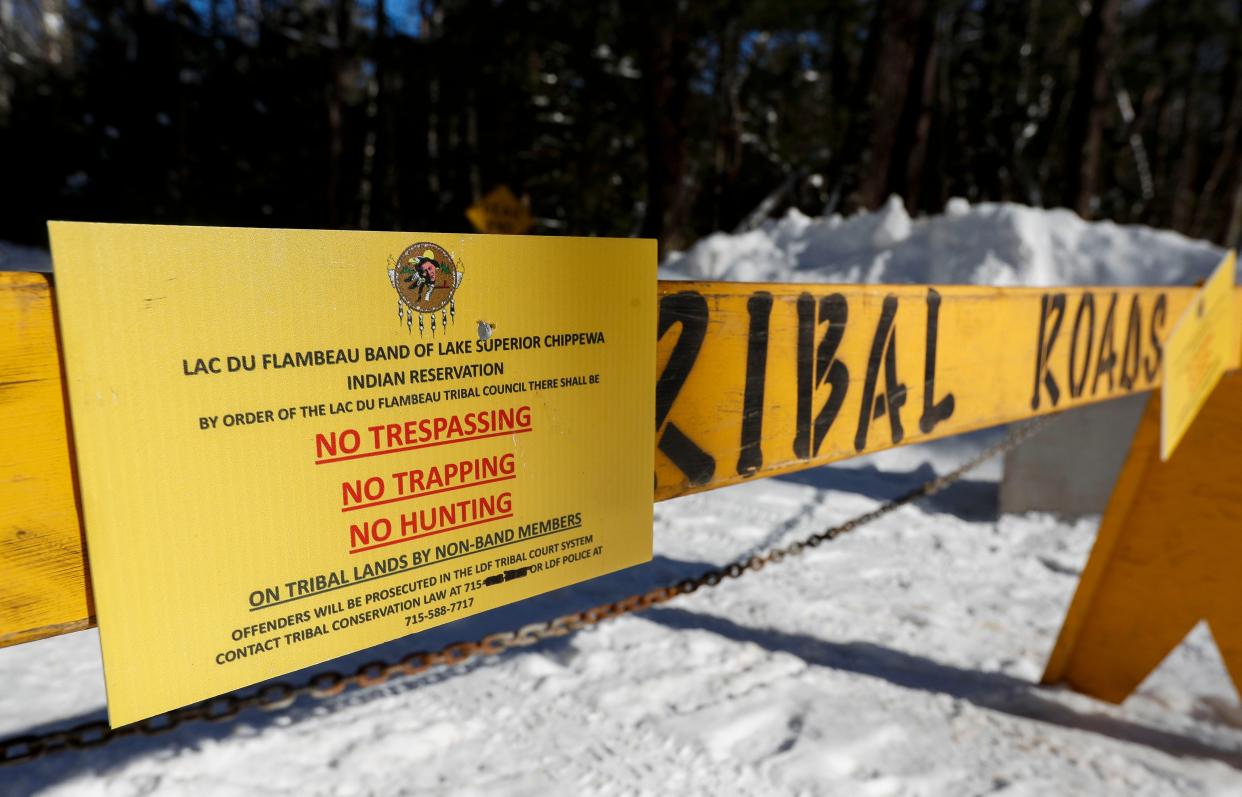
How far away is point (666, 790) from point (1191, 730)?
2252 millimetres

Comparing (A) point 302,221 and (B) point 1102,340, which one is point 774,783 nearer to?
(B) point 1102,340

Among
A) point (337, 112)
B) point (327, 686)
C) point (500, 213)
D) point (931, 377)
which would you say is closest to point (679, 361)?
point (931, 377)

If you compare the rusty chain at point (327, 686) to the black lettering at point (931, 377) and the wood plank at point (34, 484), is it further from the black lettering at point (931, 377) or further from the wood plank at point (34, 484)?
the black lettering at point (931, 377)

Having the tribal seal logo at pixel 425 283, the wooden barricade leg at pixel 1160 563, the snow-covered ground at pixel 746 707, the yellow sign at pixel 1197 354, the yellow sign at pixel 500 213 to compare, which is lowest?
the snow-covered ground at pixel 746 707

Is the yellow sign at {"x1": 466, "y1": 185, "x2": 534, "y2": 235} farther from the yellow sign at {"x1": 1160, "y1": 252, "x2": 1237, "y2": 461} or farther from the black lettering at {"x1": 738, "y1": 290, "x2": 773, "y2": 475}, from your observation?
the black lettering at {"x1": 738, "y1": 290, "x2": 773, "y2": 475}

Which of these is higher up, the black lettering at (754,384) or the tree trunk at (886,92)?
the tree trunk at (886,92)

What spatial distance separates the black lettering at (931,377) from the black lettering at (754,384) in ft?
2.18

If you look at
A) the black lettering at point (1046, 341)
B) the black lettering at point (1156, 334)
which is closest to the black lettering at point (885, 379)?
the black lettering at point (1046, 341)

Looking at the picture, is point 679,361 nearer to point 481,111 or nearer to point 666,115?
point 666,115

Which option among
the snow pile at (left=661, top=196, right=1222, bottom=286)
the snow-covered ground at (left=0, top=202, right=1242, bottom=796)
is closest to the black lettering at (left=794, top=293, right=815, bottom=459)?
the snow-covered ground at (left=0, top=202, right=1242, bottom=796)

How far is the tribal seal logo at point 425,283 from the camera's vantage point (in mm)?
1081

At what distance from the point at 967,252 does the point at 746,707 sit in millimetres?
6492

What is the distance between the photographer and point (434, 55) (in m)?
20.2

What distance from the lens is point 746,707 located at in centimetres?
302
